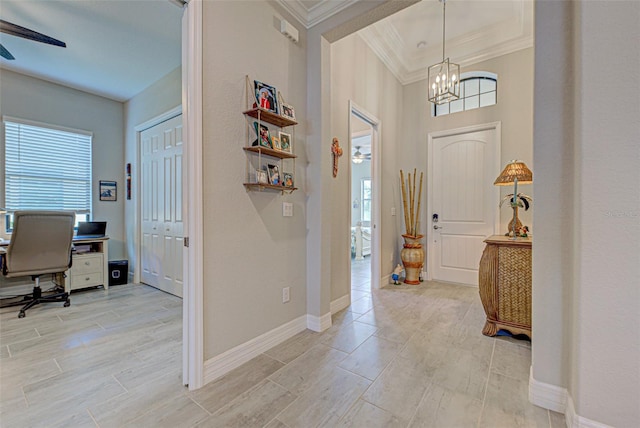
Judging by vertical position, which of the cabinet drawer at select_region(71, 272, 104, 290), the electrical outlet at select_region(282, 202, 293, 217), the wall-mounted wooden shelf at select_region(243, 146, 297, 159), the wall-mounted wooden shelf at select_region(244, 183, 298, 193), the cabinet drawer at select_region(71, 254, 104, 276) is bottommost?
the cabinet drawer at select_region(71, 272, 104, 290)

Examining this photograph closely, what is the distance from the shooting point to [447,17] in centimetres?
322

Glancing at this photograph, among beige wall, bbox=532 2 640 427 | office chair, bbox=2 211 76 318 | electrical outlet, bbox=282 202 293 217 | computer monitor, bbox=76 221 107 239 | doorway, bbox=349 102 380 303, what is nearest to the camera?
beige wall, bbox=532 2 640 427

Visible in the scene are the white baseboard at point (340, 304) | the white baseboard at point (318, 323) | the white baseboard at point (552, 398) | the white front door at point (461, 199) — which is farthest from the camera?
the white front door at point (461, 199)

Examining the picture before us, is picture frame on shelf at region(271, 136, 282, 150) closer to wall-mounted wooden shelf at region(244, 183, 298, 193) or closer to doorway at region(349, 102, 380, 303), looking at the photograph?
wall-mounted wooden shelf at region(244, 183, 298, 193)

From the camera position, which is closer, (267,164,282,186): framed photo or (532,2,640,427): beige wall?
(532,2,640,427): beige wall

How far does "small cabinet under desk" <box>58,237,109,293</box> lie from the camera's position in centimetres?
348

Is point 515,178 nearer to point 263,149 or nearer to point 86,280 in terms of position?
point 263,149

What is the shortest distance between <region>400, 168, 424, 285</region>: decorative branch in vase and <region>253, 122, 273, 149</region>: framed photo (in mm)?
2683

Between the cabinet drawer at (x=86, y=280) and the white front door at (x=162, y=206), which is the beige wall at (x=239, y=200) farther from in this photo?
the cabinet drawer at (x=86, y=280)

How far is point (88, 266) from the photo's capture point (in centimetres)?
364

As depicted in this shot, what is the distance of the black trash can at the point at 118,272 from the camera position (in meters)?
3.89

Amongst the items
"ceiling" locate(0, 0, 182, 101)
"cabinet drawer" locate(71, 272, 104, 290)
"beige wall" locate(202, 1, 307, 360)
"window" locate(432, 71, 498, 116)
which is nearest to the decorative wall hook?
"beige wall" locate(202, 1, 307, 360)

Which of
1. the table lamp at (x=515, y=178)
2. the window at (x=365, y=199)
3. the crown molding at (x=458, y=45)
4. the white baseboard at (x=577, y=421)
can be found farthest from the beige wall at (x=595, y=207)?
the window at (x=365, y=199)

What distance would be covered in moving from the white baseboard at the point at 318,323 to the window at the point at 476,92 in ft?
11.2
